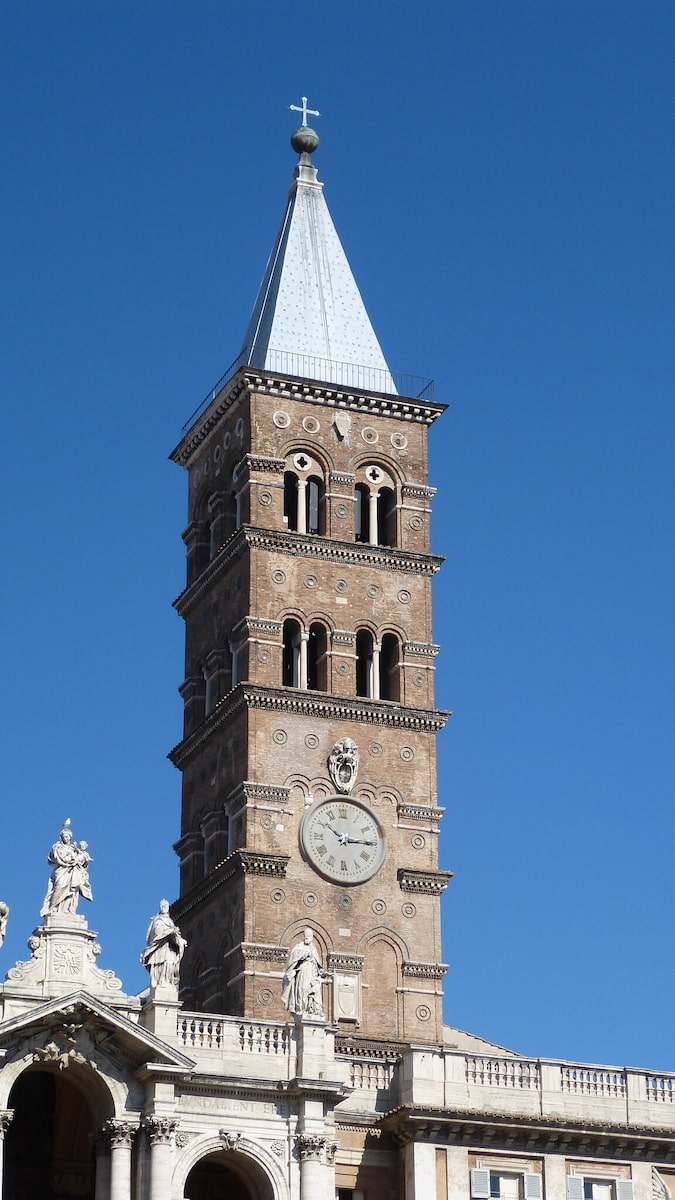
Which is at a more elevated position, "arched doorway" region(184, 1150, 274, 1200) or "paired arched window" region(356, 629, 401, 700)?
"paired arched window" region(356, 629, 401, 700)

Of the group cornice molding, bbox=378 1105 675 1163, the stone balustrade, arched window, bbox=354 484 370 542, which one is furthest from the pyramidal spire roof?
cornice molding, bbox=378 1105 675 1163

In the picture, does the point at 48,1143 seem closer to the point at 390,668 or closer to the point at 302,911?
the point at 302,911

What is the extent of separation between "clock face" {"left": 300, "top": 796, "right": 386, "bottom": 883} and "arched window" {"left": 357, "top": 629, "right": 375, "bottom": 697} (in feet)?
16.0

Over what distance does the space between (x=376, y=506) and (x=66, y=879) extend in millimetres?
27698

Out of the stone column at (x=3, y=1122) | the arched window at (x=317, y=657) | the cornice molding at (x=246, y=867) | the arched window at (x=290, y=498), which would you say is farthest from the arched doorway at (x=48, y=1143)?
the arched window at (x=290, y=498)

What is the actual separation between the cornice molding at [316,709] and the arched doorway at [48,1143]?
1933 cm

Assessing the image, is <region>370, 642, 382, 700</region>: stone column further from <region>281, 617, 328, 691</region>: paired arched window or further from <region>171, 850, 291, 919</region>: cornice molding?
<region>171, 850, 291, 919</region>: cornice molding

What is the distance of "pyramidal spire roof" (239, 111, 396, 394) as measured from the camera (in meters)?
97.6

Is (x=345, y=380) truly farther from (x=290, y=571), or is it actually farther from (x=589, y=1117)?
(x=589, y=1117)

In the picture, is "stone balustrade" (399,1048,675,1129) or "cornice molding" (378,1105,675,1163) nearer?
"cornice molding" (378,1105,675,1163)

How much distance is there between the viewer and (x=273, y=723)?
9000 cm

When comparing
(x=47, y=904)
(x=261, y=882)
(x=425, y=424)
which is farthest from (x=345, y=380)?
(x=47, y=904)

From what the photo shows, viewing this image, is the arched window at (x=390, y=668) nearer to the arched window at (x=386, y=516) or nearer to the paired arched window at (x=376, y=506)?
the paired arched window at (x=376, y=506)

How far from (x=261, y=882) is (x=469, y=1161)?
56.4 feet
